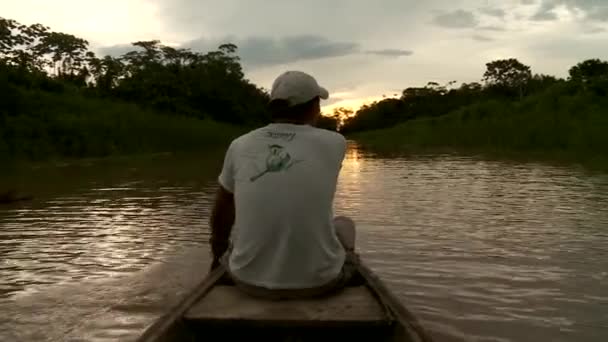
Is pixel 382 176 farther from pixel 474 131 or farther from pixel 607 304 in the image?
pixel 474 131

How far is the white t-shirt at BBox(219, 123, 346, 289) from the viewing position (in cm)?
309

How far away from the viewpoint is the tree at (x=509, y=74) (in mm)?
61156

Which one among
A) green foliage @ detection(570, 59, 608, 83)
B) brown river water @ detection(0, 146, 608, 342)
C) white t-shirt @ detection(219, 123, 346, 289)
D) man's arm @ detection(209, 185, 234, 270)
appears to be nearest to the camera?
white t-shirt @ detection(219, 123, 346, 289)

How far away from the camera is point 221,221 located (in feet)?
12.6

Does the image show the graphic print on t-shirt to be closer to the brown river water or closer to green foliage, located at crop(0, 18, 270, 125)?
the brown river water

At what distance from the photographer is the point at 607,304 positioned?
4766mm

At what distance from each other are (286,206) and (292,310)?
464 millimetres

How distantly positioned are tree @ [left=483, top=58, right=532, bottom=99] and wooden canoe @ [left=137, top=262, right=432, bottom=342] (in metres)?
59.9

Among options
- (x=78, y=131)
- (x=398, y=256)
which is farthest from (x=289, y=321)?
(x=78, y=131)

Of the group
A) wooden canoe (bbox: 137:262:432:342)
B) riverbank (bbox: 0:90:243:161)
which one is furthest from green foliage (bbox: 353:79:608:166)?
wooden canoe (bbox: 137:262:432:342)

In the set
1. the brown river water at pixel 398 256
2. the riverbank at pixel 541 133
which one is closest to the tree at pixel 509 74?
the riverbank at pixel 541 133

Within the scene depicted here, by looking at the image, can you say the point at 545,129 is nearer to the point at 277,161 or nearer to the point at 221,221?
the point at 221,221

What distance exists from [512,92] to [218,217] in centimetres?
6129

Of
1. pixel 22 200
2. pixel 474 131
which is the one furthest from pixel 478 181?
pixel 474 131
